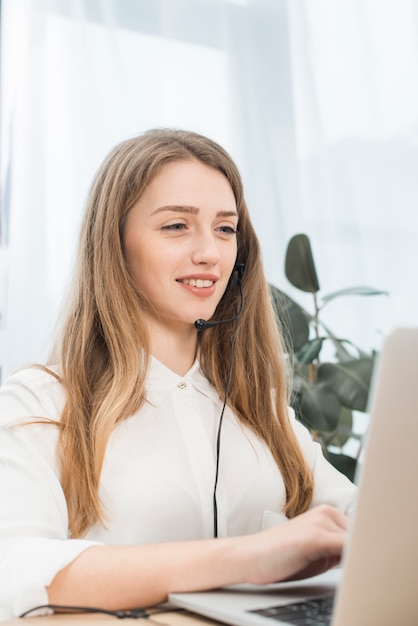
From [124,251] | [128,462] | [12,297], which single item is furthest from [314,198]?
[128,462]

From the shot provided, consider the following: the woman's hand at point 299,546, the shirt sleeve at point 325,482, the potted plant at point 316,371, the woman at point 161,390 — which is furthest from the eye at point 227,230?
the woman's hand at point 299,546

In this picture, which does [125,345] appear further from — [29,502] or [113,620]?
[113,620]

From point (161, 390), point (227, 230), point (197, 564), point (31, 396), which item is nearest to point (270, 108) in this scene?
point (227, 230)

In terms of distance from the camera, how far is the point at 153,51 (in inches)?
99.3

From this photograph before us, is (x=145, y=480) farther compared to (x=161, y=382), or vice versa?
(x=161, y=382)

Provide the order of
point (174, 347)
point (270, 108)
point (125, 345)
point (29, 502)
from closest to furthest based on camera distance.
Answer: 1. point (29, 502)
2. point (125, 345)
3. point (174, 347)
4. point (270, 108)

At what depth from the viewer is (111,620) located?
0.91 m

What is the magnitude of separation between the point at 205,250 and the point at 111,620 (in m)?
0.72

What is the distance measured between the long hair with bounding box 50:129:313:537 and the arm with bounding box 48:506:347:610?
30 centimetres

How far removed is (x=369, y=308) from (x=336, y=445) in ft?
1.91

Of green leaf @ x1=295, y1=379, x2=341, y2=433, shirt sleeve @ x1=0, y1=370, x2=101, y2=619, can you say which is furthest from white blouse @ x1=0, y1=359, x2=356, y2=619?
green leaf @ x1=295, y1=379, x2=341, y2=433

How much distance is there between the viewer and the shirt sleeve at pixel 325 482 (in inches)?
58.3

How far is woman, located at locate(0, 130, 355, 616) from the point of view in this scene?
1281mm

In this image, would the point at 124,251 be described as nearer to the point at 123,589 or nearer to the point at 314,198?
the point at 123,589
